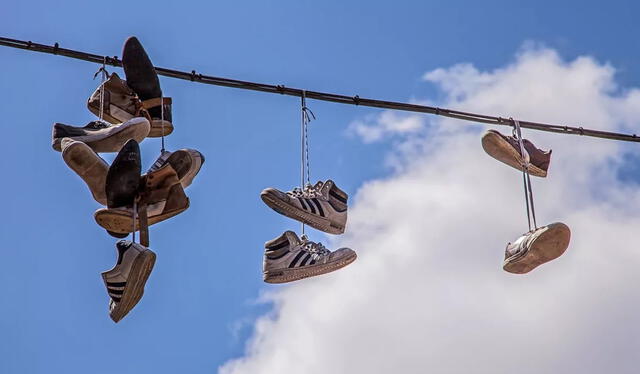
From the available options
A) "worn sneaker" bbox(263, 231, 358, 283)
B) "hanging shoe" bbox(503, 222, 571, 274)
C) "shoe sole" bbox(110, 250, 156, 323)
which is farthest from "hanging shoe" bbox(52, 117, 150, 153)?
"hanging shoe" bbox(503, 222, 571, 274)

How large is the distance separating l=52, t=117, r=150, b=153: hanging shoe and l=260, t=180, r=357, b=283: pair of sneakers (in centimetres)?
67

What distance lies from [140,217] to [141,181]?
20cm

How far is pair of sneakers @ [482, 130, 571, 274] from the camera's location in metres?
8.15

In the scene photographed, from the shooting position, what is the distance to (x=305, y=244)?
8102 mm

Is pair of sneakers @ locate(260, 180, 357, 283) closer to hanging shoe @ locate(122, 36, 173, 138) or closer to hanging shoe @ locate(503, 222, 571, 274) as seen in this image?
hanging shoe @ locate(122, 36, 173, 138)

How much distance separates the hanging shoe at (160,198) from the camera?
296 inches

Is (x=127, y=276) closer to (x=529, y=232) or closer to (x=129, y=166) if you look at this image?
(x=129, y=166)

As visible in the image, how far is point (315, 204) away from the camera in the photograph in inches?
315

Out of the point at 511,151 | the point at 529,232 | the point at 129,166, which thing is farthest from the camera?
the point at 511,151

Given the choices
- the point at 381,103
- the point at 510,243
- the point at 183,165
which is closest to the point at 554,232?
the point at 510,243

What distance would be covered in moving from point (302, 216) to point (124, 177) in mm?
952

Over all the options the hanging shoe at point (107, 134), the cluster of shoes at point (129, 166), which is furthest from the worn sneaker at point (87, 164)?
the hanging shoe at point (107, 134)

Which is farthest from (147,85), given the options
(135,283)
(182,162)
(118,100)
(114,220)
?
(135,283)

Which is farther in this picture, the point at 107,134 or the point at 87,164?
the point at 107,134
